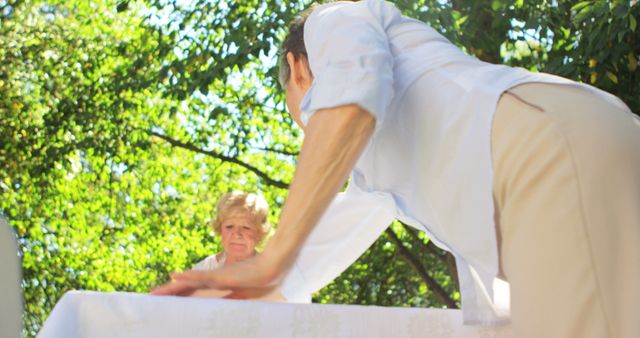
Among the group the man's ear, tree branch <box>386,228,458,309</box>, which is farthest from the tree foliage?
the man's ear

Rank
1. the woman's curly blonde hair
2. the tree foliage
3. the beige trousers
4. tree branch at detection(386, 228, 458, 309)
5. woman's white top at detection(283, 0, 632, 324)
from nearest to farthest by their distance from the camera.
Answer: the beige trousers → woman's white top at detection(283, 0, 632, 324) → the woman's curly blonde hair → the tree foliage → tree branch at detection(386, 228, 458, 309)

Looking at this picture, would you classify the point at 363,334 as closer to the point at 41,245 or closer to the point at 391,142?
the point at 391,142

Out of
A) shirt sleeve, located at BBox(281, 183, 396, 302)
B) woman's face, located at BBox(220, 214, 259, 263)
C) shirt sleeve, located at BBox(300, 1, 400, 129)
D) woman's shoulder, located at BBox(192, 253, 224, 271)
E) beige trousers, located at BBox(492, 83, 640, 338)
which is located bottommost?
woman's shoulder, located at BBox(192, 253, 224, 271)

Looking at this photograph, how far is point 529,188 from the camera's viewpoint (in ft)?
4.71

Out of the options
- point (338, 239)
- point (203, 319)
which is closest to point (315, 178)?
point (203, 319)

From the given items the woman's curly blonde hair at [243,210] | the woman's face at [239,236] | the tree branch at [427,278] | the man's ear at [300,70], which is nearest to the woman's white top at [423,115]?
the man's ear at [300,70]

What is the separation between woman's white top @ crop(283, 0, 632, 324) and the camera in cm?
156

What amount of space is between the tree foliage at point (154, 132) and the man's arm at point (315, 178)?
6.16 m

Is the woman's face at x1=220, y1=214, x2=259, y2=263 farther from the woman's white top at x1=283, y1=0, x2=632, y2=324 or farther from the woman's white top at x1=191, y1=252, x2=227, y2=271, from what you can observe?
the woman's white top at x1=283, y1=0, x2=632, y2=324

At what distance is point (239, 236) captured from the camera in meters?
6.00

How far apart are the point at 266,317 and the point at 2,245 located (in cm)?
61

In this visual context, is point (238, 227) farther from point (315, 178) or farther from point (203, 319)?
point (315, 178)

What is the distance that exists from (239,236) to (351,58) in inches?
174

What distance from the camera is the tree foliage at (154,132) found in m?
8.58
